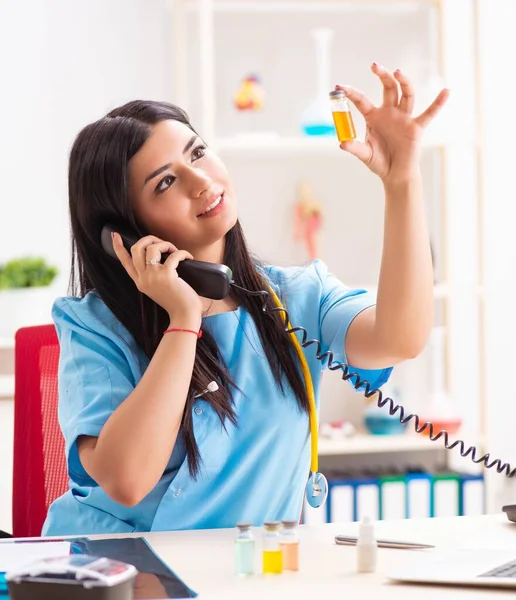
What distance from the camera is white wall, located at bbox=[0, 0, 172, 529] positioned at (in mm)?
2879

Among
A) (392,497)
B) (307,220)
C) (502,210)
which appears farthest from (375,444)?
(502,210)

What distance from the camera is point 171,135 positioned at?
57.5 inches

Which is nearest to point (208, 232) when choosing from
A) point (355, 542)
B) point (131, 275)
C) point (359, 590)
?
point (131, 275)

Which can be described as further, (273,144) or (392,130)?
(273,144)

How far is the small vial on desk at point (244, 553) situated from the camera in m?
1.02

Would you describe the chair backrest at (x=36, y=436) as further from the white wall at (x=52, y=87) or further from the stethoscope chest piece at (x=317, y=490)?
the white wall at (x=52, y=87)

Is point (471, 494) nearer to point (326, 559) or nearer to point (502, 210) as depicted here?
point (502, 210)

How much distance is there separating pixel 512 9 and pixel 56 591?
2791 millimetres

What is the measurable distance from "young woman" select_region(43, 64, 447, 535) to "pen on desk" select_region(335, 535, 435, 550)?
Answer: 10.0 inches

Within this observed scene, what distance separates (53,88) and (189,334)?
1825mm

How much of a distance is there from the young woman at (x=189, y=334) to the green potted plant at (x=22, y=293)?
89 centimetres

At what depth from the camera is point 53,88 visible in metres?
2.90

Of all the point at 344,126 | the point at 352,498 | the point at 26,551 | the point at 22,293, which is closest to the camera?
the point at 26,551

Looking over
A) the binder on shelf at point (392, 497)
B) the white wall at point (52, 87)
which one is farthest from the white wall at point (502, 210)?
the white wall at point (52, 87)
